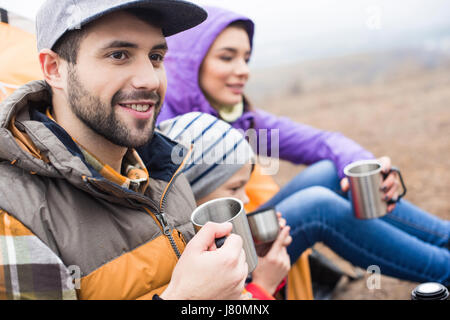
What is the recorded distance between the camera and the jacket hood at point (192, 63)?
2.69m

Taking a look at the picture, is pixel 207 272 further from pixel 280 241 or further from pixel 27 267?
pixel 280 241

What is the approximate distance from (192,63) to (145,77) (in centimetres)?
122

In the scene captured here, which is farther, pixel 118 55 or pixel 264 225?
pixel 264 225

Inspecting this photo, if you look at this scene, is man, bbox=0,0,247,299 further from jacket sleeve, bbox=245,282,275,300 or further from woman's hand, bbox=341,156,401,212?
woman's hand, bbox=341,156,401,212

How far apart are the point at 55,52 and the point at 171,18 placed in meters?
0.42

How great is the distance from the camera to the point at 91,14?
1.40 metres

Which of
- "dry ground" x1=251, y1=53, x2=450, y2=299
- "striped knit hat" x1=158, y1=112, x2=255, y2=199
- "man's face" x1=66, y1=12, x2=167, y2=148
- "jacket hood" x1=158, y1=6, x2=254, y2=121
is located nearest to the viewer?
"man's face" x1=66, y1=12, x2=167, y2=148

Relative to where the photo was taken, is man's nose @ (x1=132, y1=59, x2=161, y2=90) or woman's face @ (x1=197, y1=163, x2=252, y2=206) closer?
man's nose @ (x1=132, y1=59, x2=161, y2=90)

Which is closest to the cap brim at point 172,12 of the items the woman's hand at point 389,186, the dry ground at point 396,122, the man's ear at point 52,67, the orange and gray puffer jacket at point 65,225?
the man's ear at point 52,67

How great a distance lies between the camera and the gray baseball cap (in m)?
1.41

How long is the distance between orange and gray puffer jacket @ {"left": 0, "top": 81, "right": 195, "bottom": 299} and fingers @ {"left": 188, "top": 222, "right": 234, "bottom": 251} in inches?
8.0

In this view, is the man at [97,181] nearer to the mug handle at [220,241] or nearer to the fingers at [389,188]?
the mug handle at [220,241]

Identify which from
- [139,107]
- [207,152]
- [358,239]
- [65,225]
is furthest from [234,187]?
[65,225]

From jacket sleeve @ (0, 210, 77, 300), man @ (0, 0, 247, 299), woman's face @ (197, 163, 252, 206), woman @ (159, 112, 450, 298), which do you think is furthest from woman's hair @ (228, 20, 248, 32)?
jacket sleeve @ (0, 210, 77, 300)
